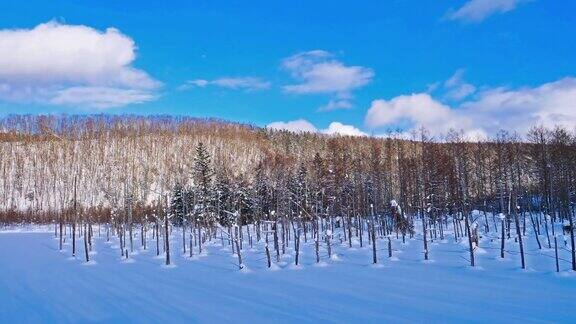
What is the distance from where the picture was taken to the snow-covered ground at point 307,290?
15.3 m

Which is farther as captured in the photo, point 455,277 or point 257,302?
point 455,277

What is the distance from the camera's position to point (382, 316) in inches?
583

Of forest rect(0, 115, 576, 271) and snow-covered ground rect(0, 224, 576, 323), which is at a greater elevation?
forest rect(0, 115, 576, 271)

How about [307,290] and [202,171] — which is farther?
[202,171]

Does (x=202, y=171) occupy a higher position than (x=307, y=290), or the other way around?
(x=202, y=171)

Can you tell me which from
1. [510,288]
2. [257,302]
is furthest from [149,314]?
[510,288]

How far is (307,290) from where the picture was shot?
1991cm

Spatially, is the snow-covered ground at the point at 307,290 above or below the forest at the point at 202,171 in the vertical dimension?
below

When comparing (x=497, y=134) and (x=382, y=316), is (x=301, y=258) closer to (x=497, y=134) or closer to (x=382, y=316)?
(x=382, y=316)

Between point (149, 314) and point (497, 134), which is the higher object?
point (497, 134)

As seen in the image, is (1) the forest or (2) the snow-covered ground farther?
(1) the forest

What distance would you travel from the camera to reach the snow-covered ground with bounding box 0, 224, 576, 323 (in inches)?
603

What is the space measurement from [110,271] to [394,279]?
1726 centimetres

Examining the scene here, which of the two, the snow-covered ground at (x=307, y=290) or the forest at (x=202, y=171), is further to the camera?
the forest at (x=202, y=171)
